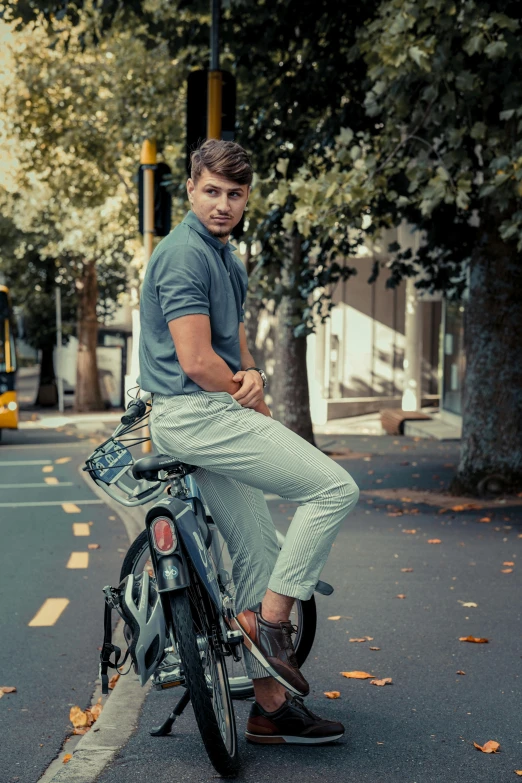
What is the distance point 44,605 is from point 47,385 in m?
34.4

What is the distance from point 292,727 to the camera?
405 centimetres

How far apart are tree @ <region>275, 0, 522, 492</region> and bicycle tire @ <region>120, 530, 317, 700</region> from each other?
4897 millimetres

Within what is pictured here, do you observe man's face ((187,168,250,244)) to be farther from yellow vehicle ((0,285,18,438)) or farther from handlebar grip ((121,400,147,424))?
yellow vehicle ((0,285,18,438))

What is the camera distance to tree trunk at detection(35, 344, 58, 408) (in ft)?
133

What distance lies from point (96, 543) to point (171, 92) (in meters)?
12.6

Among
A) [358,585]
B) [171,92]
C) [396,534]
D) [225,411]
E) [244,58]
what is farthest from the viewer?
[171,92]

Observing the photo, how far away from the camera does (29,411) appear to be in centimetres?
3825

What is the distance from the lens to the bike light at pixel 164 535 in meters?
3.79

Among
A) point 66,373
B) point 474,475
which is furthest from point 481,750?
point 66,373

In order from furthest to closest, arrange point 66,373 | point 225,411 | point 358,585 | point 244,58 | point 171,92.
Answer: point 66,373, point 171,92, point 244,58, point 358,585, point 225,411

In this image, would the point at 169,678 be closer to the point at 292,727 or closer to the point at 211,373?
the point at 292,727

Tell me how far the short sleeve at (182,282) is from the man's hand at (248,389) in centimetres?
25

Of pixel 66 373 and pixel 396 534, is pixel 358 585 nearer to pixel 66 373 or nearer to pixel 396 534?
pixel 396 534

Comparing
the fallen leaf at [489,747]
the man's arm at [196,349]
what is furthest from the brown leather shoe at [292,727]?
the man's arm at [196,349]
